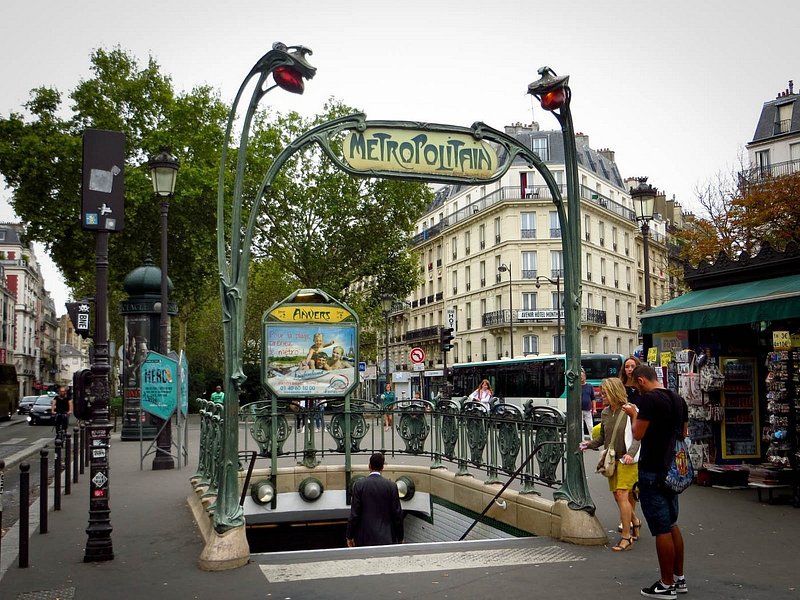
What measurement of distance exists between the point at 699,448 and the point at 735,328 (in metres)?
2.00

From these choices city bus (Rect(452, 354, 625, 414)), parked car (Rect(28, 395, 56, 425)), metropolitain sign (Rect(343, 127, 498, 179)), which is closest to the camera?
metropolitain sign (Rect(343, 127, 498, 179))

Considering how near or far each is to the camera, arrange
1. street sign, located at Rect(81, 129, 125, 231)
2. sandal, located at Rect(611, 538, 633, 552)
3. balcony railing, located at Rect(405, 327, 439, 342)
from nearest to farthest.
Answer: sandal, located at Rect(611, 538, 633, 552)
street sign, located at Rect(81, 129, 125, 231)
balcony railing, located at Rect(405, 327, 439, 342)

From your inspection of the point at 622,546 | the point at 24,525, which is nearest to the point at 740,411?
the point at 622,546

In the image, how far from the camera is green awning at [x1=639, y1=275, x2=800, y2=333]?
34.0 ft

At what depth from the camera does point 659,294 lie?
74125 mm

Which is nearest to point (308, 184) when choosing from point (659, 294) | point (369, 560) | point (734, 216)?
point (734, 216)

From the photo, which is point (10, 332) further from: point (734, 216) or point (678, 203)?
point (734, 216)

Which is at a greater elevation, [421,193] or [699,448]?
[421,193]

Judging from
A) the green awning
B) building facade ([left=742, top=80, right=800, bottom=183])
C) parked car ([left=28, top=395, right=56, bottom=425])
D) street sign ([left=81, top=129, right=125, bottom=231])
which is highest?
building facade ([left=742, top=80, right=800, bottom=183])

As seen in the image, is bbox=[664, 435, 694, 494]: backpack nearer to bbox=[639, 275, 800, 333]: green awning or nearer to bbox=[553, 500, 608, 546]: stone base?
bbox=[553, 500, 608, 546]: stone base

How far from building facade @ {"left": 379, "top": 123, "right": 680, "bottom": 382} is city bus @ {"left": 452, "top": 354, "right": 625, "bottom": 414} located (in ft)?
62.7

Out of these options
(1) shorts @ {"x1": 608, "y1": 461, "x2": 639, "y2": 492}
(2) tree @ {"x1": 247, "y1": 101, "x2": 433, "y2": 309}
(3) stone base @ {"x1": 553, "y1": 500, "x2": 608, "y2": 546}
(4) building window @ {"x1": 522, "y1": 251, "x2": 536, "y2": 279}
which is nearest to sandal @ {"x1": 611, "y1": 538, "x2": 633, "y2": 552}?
(3) stone base @ {"x1": 553, "y1": 500, "x2": 608, "y2": 546}

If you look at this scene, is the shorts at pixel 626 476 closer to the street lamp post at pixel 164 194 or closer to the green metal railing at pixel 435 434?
the green metal railing at pixel 435 434

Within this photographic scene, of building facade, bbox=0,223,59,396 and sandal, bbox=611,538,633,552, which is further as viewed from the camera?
building facade, bbox=0,223,59,396
